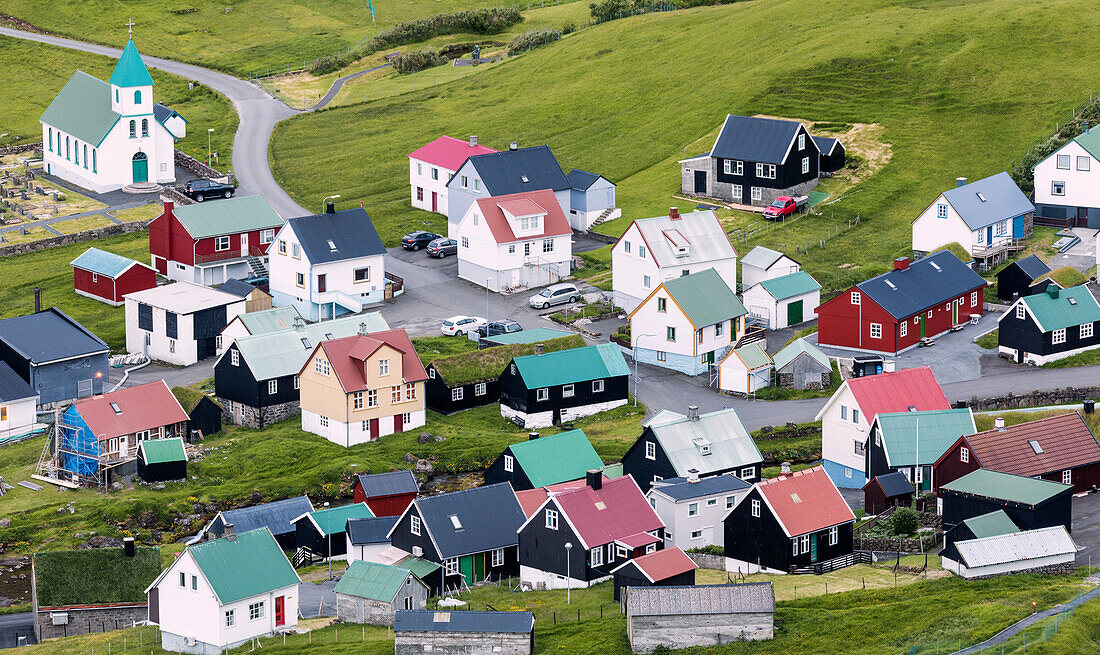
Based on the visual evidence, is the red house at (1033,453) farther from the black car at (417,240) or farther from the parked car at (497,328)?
the black car at (417,240)

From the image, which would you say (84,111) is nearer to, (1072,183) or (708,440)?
(708,440)

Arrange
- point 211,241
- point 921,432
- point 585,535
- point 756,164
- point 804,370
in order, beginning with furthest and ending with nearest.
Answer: point 756,164 < point 211,241 < point 804,370 < point 921,432 < point 585,535

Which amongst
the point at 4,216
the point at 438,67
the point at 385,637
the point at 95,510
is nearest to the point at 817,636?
the point at 385,637

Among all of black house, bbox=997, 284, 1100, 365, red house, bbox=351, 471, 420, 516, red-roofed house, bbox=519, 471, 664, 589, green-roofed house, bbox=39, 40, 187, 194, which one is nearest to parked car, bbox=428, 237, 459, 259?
green-roofed house, bbox=39, 40, 187, 194

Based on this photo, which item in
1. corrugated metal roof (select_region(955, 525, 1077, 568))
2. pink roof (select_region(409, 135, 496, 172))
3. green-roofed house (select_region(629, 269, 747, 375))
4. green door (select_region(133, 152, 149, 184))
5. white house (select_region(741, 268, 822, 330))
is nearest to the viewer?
corrugated metal roof (select_region(955, 525, 1077, 568))

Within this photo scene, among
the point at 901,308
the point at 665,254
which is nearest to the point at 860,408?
the point at 901,308

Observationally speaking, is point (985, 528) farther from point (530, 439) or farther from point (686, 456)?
point (530, 439)

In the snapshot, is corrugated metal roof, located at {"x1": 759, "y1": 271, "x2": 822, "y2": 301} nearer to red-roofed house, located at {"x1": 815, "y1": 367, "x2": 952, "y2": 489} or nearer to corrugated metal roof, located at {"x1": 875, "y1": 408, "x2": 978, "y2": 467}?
red-roofed house, located at {"x1": 815, "y1": 367, "x2": 952, "y2": 489}

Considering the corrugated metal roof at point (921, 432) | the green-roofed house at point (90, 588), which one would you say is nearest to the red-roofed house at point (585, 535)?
the corrugated metal roof at point (921, 432)
